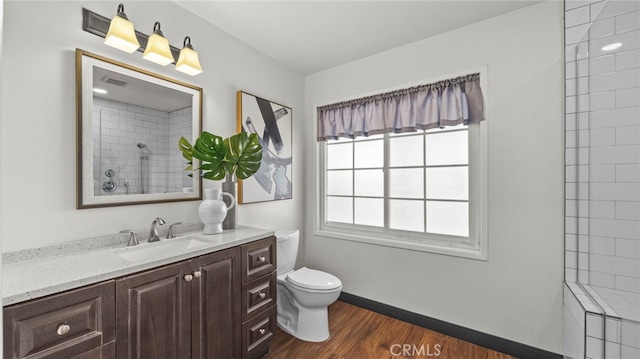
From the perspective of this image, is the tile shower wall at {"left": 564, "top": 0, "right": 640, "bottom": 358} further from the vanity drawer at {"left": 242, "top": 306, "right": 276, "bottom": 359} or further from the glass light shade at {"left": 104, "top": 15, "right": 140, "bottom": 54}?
the glass light shade at {"left": 104, "top": 15, "right": 140, "bottom": 54}

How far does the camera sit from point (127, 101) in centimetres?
171

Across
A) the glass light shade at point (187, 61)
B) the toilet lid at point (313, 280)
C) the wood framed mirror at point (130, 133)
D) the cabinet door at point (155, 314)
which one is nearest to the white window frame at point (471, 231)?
the toilet lid at point (313, 280)

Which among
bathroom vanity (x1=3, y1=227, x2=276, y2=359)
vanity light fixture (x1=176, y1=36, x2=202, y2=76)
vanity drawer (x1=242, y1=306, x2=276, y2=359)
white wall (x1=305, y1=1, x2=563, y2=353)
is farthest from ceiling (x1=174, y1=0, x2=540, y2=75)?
vanity drawer (x1=242, y1=306, x2=276, y2=359)

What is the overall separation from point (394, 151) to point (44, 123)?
2.37 m

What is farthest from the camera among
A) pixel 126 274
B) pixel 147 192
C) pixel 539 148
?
pixel 539 148

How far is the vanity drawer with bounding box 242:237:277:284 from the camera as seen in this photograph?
1760 millimetres

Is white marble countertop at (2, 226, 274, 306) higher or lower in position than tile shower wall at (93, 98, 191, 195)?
lower

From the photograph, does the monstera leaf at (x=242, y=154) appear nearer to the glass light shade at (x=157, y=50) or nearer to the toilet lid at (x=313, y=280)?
the glass light shade at (x=157, y=50)

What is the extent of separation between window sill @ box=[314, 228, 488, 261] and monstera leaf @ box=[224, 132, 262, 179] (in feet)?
4.03

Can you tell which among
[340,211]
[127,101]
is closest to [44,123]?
[127,101]

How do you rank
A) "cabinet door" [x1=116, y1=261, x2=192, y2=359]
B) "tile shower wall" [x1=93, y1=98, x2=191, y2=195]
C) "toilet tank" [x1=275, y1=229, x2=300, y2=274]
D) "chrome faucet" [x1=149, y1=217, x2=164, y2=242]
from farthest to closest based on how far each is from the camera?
"toilet tank" [x1=275, y1=229, x2=300, y2=274] < "chrome faucet" [x1=149, y1=217, x2=164, y2=242] < "tile shower wall" [x1=93, y1=98, x2=191, y2=195] < "cabinet door" [x1=116, y1=261, x2=192, y2=359]

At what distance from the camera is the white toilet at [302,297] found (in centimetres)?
212

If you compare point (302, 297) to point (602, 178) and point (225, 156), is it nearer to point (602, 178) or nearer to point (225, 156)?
point (225, 156)

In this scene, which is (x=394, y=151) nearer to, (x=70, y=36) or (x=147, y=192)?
(x=147, y=192)
